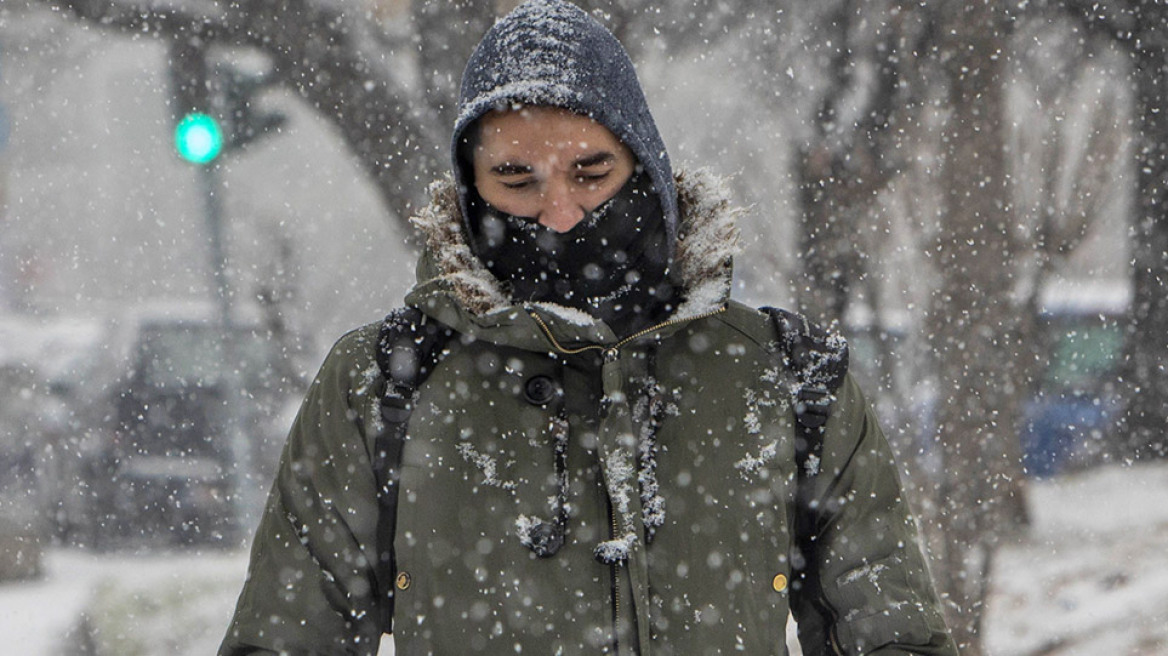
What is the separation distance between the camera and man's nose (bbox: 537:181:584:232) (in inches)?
67.5

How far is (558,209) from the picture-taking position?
1717 millimetres

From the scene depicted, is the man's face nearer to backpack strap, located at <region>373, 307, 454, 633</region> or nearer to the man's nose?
the man's nose

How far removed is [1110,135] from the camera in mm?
4344

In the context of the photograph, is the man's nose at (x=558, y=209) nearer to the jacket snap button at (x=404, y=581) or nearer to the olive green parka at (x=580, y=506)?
the olive green parka at (x=580, y=506)

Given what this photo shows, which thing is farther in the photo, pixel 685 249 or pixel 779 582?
pixel 685 249

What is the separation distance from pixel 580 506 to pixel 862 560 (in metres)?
0.44

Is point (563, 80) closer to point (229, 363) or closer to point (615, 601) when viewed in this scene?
point (615, 601)

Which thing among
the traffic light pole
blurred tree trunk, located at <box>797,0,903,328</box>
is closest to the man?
blurred tree trunk, located at <box>797,0,903,328</box>

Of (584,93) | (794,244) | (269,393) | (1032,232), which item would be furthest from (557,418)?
(269,393)

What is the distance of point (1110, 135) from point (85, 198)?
53.9ft

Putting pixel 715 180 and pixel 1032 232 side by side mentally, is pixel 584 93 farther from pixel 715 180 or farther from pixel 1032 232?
pixel 1032 232

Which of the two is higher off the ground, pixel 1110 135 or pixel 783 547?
pixel 1110 135

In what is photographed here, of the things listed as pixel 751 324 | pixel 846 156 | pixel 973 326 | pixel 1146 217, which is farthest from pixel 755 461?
pixel 1146 217

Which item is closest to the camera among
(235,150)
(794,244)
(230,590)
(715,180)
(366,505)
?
(366,505)
